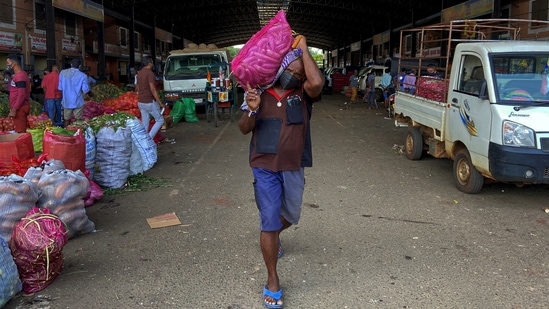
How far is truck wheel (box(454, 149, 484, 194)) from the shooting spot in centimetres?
639

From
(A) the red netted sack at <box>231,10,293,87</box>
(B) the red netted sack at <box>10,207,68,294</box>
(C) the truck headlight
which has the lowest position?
(B) the red netted sack at <box>10,207,68,294</box>

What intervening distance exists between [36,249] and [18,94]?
19.8 ft

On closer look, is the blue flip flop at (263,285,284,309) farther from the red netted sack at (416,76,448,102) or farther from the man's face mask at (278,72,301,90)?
the red netted sack at (416,76,448,102)

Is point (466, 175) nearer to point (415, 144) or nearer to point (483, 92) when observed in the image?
point (483, 92)

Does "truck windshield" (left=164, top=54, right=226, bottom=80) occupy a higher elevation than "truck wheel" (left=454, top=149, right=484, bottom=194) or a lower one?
higher

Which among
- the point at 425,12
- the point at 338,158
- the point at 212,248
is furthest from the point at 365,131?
the point at 425,12

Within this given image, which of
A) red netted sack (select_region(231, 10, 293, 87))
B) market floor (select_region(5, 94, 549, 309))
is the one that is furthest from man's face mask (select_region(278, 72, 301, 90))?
market floor (select_region(5, 94, 549, 309))

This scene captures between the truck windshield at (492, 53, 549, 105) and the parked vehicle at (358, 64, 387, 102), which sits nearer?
the truck windshield at (492, 53, 549, 105)

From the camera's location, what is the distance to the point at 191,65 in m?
16.3

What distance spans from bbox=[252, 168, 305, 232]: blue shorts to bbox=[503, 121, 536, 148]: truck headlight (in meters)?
3.34

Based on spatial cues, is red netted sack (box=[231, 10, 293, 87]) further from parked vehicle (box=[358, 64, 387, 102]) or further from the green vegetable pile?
parked vehicle (box=[358, 64, 387, 102])

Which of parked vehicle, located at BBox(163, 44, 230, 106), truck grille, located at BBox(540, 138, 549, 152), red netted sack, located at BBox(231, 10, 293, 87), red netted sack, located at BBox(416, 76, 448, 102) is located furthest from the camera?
parked vehicle, located at BBox(163, 44, 230, 106)

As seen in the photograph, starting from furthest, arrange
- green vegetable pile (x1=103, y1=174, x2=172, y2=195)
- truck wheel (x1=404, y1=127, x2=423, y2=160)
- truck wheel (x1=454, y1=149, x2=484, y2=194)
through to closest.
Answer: truck wheel (x1=404, y1=127, x2=423, y2=160), green vegetable pile (x1=103, y1=174, x2=172, y2=195), truck wheel (x1=454, y1=149, x2=484, y2=194)

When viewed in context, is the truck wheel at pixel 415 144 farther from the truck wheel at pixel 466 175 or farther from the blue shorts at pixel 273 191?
the blue shorts at pixel 273 191
